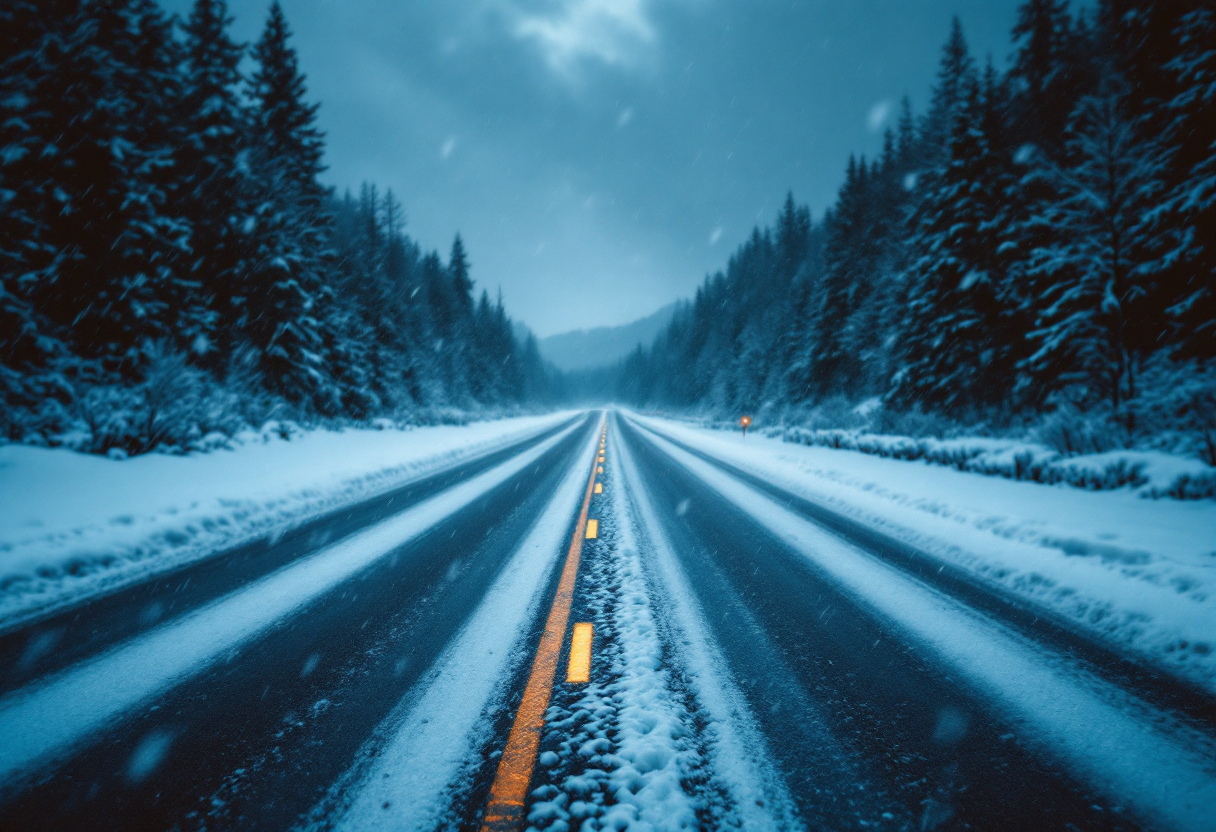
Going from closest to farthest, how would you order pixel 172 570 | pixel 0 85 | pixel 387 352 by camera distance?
pixel 172 570, pixel 0 85, pixel 387 352

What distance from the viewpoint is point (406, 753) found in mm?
2152

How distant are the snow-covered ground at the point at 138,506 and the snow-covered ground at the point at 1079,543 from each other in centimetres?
808

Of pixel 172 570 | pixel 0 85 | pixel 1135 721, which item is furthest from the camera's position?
pixel 0 85

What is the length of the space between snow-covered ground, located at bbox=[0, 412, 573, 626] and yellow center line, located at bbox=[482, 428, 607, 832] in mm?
3975

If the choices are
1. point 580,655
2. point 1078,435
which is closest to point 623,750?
point 580,655

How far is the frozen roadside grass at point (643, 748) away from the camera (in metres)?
1.81

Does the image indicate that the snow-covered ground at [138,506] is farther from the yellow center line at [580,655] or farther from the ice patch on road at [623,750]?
the ice patch on road at [623,750]

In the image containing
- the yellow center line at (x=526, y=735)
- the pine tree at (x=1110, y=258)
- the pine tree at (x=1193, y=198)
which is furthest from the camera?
the pine tree at (x=1110, y=258)

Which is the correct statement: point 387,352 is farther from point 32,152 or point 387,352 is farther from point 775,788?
point 775,788

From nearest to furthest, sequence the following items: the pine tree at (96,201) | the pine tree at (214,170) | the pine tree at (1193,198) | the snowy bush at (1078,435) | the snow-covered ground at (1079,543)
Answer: the snow-covered ground at (1079,543) < the snowy bush at (1078,435) < the pine tree at (1193,198) < the pine tree at (96,201) < the pine tree at (214,170)

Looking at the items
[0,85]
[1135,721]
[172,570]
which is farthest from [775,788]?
[0,85]

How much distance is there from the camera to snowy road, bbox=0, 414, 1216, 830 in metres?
1.89

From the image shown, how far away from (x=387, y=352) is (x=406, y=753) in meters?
29.1

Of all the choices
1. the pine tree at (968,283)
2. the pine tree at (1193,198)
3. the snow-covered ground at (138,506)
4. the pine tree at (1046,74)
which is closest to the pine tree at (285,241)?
the snow-covered ground at (138,506)
